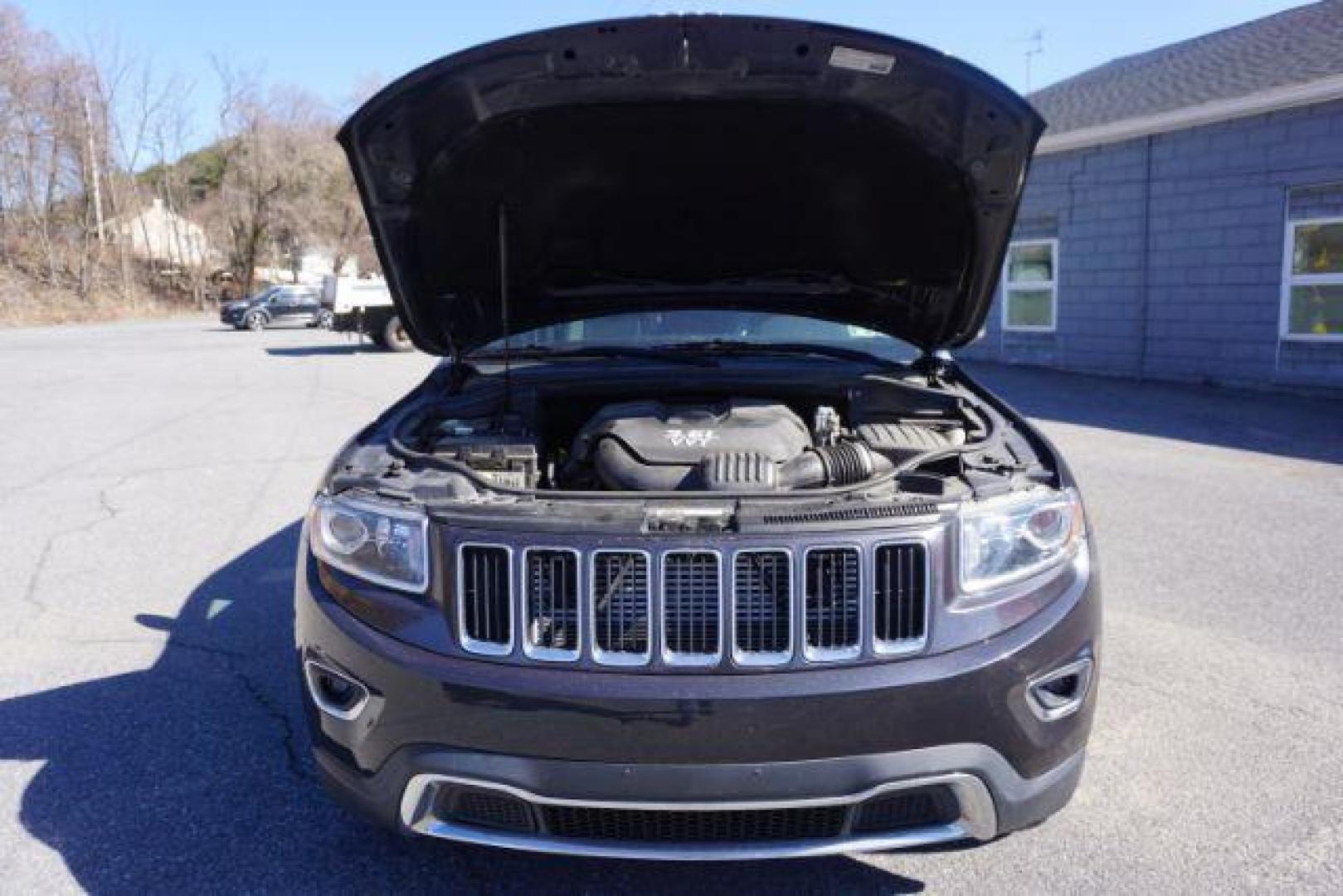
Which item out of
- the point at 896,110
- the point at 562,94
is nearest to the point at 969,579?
the point at 896,110

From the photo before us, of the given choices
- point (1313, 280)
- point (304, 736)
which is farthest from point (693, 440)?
point (1313, 280)

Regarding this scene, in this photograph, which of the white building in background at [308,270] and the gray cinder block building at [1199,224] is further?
the white building in background at [308,270]

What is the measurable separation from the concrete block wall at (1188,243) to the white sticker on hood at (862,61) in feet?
35.8

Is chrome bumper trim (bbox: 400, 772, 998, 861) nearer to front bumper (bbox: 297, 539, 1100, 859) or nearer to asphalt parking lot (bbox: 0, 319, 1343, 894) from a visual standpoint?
front bumper (bbox: 297, 539, 1100, 859)

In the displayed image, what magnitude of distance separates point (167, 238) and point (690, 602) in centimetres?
6175

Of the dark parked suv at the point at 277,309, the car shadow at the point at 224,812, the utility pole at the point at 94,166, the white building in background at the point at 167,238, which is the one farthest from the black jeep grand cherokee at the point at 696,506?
the white building in background at the point at 167,238

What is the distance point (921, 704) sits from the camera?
2.14 metres

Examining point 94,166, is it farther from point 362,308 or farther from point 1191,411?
point 1191,411

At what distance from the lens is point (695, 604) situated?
2.24m

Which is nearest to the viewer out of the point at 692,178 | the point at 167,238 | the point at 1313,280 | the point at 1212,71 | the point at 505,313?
the point at 692,178

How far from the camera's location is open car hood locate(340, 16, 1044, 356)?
2936 millimetres

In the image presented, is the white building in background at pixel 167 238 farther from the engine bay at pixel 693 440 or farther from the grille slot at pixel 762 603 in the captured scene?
the grille slot at pixel 762 603

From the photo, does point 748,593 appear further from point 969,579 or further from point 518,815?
point 518,815

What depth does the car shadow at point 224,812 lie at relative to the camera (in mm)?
2600
